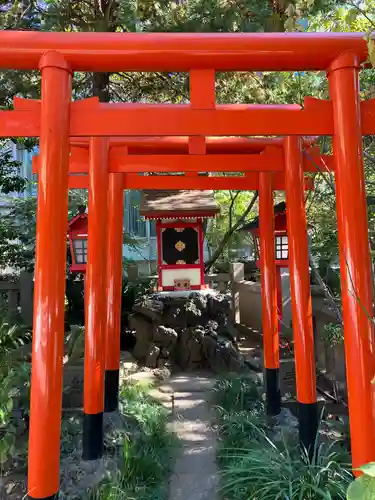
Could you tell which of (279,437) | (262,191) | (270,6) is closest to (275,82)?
(270,6)

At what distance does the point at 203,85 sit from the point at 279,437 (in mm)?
3771

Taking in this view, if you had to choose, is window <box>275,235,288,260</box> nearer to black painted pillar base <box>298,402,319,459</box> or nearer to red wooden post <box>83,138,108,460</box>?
black painted pillar base <box>298,402,319,459</box>

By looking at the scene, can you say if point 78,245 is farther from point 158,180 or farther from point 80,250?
point 158,180

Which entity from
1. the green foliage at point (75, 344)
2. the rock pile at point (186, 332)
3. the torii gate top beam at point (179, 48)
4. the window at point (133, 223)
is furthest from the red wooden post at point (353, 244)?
the window at point (133, 223)

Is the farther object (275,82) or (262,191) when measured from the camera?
(275,82)

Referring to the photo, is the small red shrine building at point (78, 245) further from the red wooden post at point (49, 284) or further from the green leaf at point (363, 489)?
the green leaf at point (363, 489)

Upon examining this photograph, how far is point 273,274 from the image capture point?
16.8ft

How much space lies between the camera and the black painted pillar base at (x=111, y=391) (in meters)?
5.10

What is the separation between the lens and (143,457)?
396 cm

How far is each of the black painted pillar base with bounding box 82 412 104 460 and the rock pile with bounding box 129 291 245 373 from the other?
11.2ft

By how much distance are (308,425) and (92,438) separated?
7.18 feet

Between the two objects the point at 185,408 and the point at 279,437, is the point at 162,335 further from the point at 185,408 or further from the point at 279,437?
the point at 279,437

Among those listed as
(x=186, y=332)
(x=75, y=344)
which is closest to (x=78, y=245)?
(x=75, y=344)

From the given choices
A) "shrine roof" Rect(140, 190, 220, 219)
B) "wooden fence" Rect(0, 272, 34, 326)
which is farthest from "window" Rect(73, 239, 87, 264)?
"wooden fence" Rect(0, 272, 34, 326)
